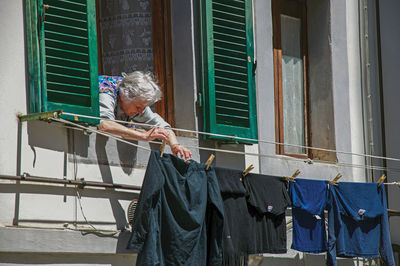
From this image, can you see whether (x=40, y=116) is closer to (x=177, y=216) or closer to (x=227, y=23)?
(x=177, y=216)

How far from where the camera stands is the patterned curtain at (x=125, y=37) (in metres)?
8.79

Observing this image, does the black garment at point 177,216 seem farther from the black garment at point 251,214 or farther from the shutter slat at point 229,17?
the shutter slat at point 229,17

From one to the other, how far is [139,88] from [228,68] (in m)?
1.18

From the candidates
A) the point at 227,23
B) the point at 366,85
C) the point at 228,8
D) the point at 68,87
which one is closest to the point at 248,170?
the point at 227,23

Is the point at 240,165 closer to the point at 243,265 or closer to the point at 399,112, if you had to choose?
the point at 243,265

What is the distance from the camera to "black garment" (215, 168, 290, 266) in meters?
8.11

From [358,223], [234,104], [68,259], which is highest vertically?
[234,104]

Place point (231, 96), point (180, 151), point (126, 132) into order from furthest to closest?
point (231, 96), point (180, 151), point (126, 132)

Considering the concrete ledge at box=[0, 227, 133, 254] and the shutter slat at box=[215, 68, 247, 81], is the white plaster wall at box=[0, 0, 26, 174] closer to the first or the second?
the concrete ledge at box=[0, 227, 133, 254]

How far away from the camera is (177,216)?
7613mm

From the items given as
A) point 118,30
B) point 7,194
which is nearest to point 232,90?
point 118,30

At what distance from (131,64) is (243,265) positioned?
2037 mm

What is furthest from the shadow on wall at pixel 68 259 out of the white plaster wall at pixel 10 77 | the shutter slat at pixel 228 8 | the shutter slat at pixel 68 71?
the shutter slat at pixel 228 8

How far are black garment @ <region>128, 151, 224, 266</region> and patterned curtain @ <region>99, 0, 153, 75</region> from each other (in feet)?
4.59
